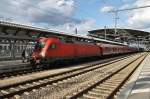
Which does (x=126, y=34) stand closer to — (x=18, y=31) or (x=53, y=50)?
(x=18, y=31)

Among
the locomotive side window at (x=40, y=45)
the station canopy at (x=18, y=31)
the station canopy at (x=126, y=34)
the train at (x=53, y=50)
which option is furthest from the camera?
the station canopy at (x=126, y=34)

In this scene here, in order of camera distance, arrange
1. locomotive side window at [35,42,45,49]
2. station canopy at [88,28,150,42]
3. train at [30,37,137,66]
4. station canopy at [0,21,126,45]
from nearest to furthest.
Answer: train at [30,37,137,66]
locomotive side window at [35,42,45,49]
station canopy at [0,21,126,45]
station canopy at [88,28,150,42]

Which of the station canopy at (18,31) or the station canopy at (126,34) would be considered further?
the station canopy at (126,34)

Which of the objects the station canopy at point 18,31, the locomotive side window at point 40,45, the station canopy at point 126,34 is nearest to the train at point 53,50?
the locomotive side window at point 40,45

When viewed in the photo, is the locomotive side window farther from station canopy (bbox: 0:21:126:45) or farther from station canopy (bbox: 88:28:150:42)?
station canopy (bbox: 88:28:150:42)

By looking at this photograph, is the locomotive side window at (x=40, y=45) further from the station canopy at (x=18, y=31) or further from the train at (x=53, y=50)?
the station canopy at (x=18, y=31)

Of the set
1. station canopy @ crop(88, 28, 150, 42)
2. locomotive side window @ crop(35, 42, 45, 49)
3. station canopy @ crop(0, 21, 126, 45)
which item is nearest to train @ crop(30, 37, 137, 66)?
locomotive side window @ crop(35, 42, 45, 49)

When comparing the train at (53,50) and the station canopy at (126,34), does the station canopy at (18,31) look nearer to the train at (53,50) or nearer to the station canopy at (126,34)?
the train at (53,50)

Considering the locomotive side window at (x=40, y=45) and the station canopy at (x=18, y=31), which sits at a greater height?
the station canopy at (x=18, y=31)

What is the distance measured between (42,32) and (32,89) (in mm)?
22808

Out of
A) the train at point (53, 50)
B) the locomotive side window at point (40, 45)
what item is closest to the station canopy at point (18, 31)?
the train at point (53, 50)

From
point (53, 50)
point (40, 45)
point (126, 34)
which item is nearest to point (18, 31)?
point (40, 45)

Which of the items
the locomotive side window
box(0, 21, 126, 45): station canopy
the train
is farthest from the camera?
box(0, 21, 126, 45): station canopy

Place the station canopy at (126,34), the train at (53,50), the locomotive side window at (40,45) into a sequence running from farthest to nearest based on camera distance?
the station canopy at (126,34) < the locomotive side window at (40,45) < the train at (53,50)
